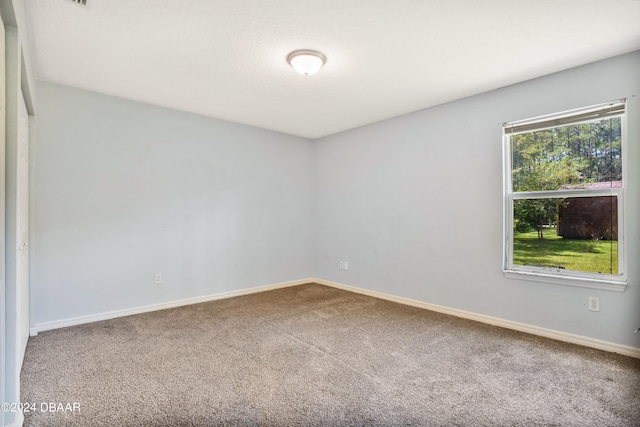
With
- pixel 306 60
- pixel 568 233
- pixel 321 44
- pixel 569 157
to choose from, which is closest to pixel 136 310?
pixel 306 60

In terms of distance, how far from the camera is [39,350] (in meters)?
2.59

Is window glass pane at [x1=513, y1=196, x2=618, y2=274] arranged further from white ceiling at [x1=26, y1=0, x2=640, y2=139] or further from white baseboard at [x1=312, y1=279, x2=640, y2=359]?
white ceiling at [x1=26, y1=0, x2=640, y2=139]

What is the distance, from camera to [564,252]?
2.96 metres

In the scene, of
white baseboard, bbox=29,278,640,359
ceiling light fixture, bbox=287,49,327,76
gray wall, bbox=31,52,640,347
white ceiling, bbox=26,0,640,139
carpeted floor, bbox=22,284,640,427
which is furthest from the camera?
gray wall, bbox=31,52,640,347

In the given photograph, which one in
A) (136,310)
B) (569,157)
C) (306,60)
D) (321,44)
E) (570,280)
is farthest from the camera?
(136,310)

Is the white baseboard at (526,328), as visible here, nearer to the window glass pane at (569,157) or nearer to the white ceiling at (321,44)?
the window glass pane at (569,157)

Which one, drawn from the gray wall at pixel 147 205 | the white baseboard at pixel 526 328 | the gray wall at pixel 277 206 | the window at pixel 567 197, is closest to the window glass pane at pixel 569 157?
the window at pixel 567 197

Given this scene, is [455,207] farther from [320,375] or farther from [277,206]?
[277,206]

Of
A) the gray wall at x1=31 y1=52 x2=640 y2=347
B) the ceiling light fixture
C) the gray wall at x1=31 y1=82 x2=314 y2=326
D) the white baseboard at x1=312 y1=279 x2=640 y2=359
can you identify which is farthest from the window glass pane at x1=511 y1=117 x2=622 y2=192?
the gray wall at x1=31 y1=82 x2=314 y2=326

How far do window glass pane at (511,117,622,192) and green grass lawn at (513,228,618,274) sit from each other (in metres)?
0.47

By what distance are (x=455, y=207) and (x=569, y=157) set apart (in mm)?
1096

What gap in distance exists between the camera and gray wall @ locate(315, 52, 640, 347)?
8.60 ft

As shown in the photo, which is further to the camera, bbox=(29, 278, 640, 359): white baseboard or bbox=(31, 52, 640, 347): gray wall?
bbox=(31, 52, 640, 347): gray wall

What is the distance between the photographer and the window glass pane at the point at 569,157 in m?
2.68
